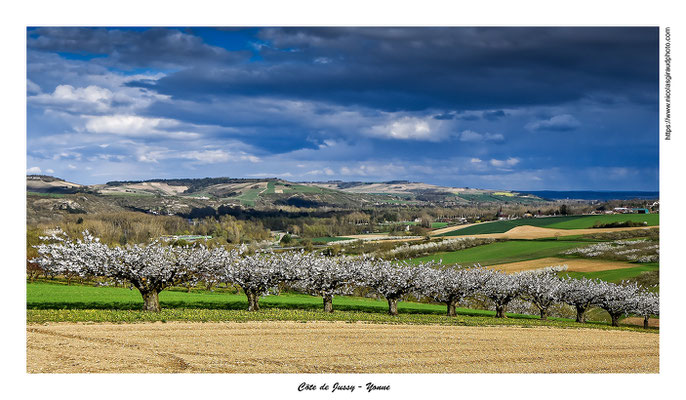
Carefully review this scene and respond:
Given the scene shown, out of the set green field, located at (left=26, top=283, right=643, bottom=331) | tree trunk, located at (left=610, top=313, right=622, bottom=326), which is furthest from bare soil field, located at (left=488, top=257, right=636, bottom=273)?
green field, located at (left=26, top=283, right=643, bottom=331)

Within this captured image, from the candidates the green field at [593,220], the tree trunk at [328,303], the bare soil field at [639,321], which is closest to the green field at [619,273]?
the green field at [593,220]

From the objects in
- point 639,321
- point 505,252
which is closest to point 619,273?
point 639,321

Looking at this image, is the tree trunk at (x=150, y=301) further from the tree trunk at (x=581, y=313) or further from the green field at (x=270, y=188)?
the green field at (x=270, y=188)

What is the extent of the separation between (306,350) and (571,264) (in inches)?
1333

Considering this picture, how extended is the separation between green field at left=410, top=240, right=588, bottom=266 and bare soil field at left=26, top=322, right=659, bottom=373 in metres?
24.8

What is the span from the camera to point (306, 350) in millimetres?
20031

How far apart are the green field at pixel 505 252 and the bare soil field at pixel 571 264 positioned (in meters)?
1.65

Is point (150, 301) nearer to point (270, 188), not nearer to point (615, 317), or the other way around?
point (615, 317)

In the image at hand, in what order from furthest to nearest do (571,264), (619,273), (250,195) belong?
(250,195), (571,264), (619,273)

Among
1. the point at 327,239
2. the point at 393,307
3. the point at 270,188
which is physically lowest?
the point at 393,307

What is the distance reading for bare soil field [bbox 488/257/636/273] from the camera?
41.8 meters

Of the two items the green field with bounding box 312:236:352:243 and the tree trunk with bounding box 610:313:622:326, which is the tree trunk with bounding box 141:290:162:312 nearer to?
the tree trunk with bounding box 610:313:622:326
